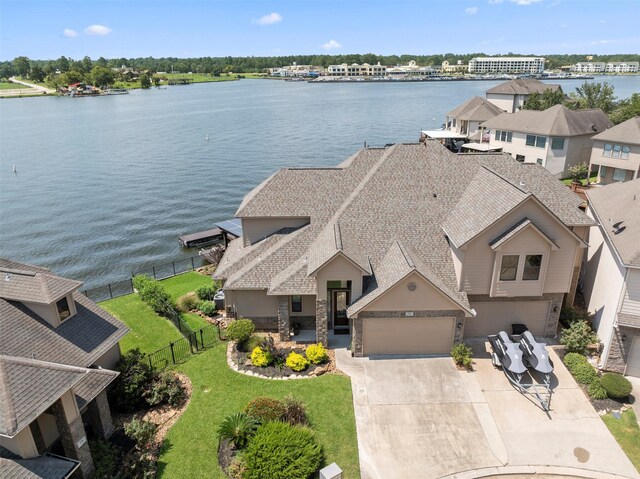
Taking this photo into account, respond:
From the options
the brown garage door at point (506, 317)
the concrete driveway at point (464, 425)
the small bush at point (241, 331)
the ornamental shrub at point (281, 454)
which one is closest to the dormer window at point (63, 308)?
the small bush at point (241, 331)

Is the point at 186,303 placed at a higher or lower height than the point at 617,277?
lower

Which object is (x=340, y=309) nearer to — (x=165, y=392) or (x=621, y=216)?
(x=165, y=392)

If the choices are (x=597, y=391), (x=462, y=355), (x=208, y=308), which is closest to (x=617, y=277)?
(x=597, y=391)

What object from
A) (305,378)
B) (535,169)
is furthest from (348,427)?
(535,169)

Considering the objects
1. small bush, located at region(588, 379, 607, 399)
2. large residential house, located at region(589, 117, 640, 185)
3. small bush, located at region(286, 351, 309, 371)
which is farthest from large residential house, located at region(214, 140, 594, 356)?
large residential house, located at region(589, 117, 640, 185)

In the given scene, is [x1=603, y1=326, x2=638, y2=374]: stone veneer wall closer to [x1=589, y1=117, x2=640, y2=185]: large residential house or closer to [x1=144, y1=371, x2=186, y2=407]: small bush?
[x1=144, y1=371, x2=186, y2=407]: small bush
